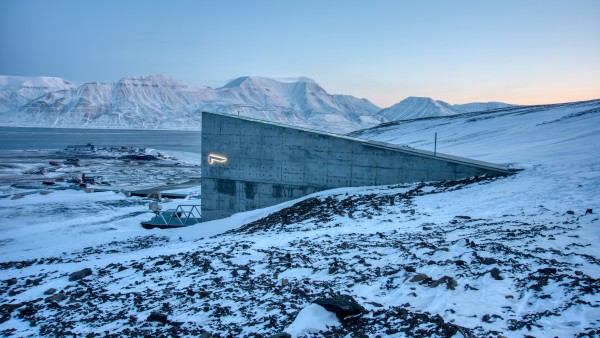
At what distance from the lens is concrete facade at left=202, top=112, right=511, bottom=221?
52.3 ft

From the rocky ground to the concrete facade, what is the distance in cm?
505

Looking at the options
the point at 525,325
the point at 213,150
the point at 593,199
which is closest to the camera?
the point at 525,325

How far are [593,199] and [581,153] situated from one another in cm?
810

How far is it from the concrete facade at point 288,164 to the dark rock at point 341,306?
37.9ft

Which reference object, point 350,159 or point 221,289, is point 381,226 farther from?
point 350,159

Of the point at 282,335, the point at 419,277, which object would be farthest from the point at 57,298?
the point at 419,277

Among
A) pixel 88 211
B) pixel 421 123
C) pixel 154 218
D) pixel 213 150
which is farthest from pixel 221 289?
pixel 421 123

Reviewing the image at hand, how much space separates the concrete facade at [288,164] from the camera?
1593cm

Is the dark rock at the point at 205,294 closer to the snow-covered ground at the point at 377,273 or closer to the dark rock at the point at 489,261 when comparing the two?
the snow-covered ground at the point at 377,273

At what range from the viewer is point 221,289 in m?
6.90

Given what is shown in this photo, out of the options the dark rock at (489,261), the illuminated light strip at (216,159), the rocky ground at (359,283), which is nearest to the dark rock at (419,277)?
the rocky ground at (359,283)

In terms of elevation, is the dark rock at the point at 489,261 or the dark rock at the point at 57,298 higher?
the dark rock at the point at 489,261

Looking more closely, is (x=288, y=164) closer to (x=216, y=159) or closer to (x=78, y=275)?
(x=216, y=159)

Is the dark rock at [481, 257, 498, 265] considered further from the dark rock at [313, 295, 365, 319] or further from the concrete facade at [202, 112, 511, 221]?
the concrete facade at [202, 112, 511, 221]
